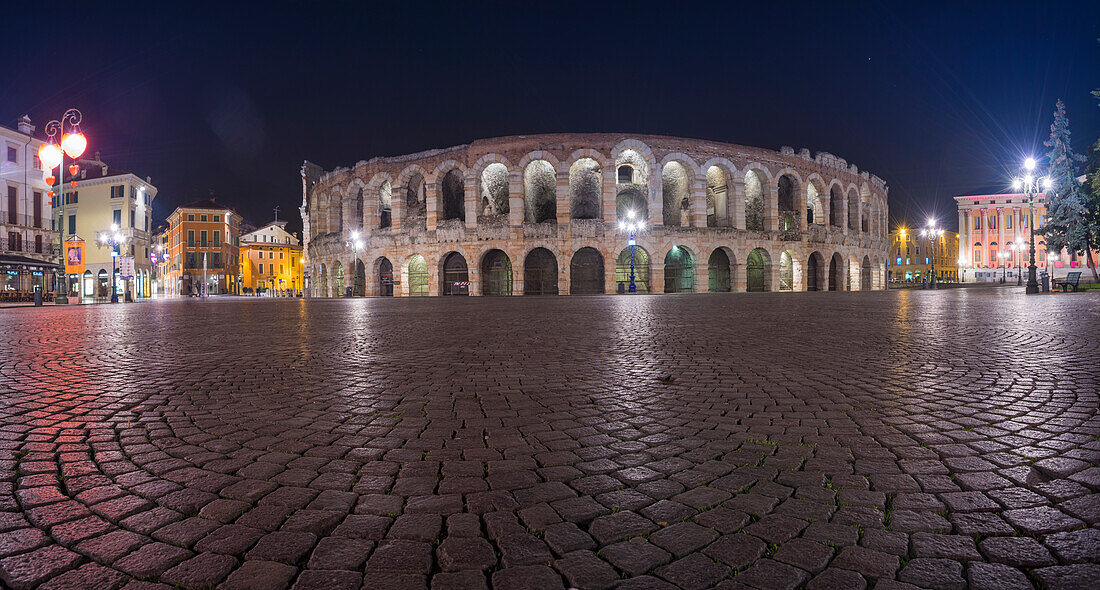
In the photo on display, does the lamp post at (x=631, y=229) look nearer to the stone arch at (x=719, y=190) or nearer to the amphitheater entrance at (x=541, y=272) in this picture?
the amphitheater entrance at (x=541, y=272)

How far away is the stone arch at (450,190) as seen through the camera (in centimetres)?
3916

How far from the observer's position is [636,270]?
38.4 metres

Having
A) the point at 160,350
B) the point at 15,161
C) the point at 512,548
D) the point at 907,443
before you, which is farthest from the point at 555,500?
the point at 15,161

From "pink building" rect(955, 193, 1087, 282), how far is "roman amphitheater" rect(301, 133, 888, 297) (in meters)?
55.0

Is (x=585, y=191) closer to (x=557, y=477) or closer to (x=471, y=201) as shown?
(x=471, y=201)

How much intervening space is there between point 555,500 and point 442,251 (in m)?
37.6

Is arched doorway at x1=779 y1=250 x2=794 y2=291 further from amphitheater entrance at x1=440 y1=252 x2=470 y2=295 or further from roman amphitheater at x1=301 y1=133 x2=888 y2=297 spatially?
amphitheater entrance at x1=440 y1=252 x2=470 y2=295

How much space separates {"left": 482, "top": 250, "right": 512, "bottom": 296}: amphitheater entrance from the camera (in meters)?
39.4

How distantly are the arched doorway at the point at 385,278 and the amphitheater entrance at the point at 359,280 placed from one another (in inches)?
74.1

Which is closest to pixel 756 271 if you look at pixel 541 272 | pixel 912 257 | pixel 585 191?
pixel 585 191

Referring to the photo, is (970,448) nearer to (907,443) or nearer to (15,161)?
(907,443)

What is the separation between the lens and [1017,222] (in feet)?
267

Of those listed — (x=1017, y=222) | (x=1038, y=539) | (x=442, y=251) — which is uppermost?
(x=1017, y=222)

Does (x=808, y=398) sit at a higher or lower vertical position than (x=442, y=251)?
lower
